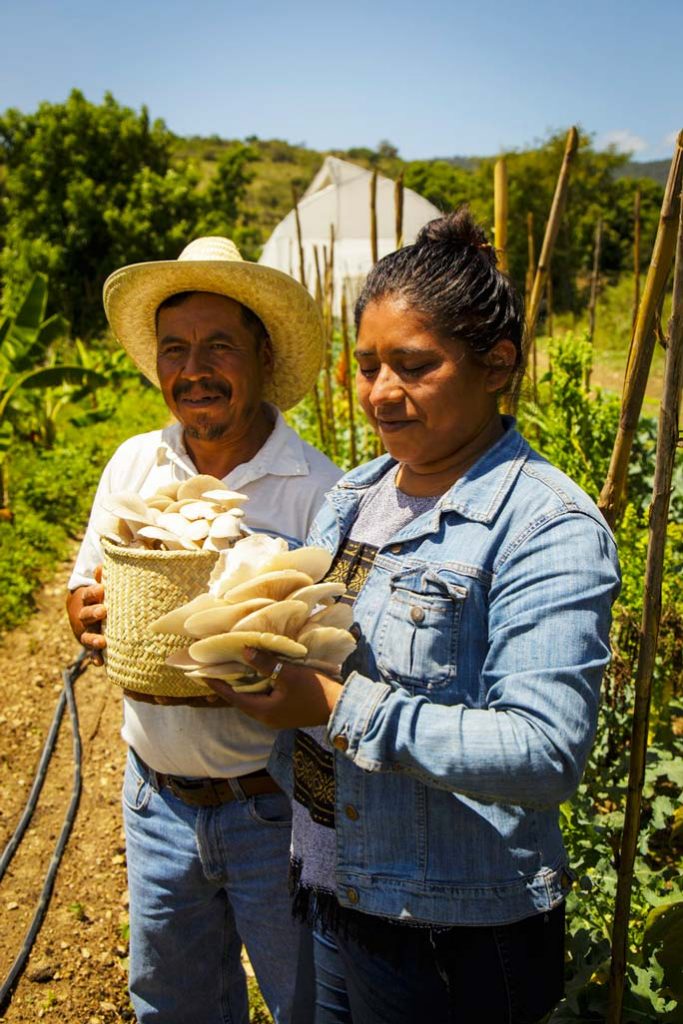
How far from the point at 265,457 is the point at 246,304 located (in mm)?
363

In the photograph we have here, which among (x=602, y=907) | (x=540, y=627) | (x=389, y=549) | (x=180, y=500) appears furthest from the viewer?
(x=602, y=907)

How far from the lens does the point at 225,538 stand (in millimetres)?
1296

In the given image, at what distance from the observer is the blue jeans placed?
1637 millimetres

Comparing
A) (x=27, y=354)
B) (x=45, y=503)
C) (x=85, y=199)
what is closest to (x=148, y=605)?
(x=27, y=354)

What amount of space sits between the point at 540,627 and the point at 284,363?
45.8 inches

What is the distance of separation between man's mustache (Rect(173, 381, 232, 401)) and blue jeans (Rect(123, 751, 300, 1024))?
80cm

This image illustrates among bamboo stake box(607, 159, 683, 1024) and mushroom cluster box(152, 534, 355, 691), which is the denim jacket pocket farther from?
bamboo stake box(607, 159, 683, 1024)

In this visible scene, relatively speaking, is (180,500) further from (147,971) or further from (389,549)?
(147,971)

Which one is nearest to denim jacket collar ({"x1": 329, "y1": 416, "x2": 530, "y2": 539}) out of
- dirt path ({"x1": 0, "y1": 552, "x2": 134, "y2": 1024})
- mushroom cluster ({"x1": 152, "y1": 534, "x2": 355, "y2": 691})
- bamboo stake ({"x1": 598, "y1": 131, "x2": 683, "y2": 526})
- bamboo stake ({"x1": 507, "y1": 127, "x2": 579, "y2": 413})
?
mushroom cluster ({"x1": 152, "y1": 534, "x2": 355, "y2": 691})

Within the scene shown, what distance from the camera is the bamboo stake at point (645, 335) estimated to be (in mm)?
1286

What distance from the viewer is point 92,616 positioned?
165 cm

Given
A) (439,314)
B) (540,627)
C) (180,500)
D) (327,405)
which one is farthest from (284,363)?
(327,405)

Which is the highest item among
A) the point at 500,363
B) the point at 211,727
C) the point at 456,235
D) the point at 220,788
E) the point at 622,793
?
the point at 456,235

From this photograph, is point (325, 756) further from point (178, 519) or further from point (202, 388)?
point (202, 388)
